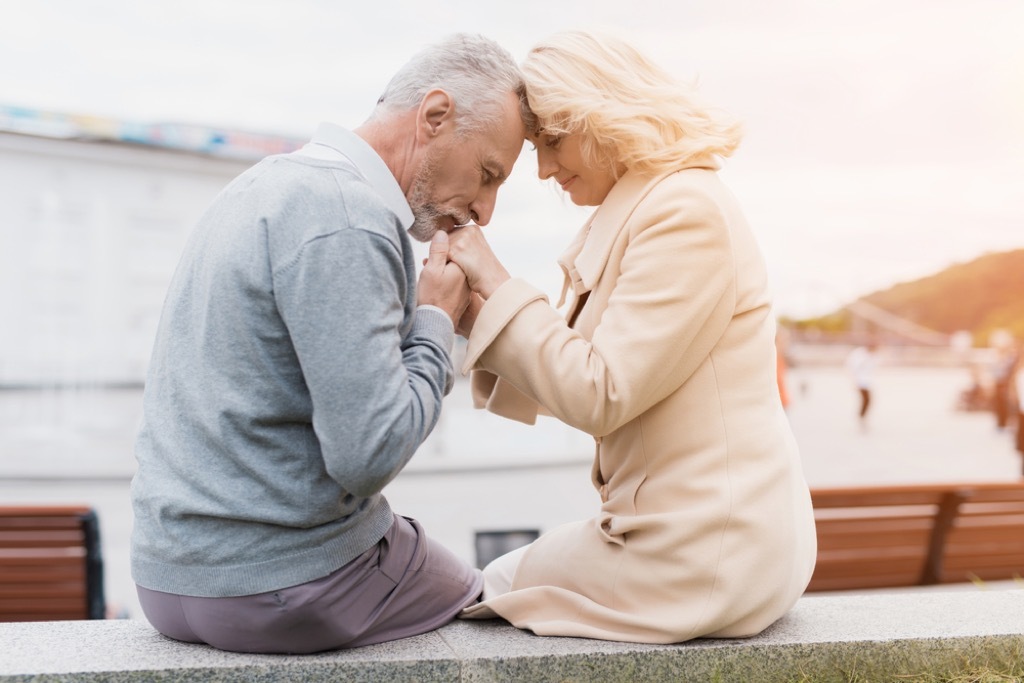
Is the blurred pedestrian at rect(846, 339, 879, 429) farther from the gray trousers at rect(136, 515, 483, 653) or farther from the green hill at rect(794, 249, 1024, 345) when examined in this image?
the gray trousers at rect(136, 515, 483, 653)

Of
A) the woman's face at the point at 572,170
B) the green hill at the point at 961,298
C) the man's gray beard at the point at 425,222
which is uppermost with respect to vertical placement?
the woman's face at the point at 572,170

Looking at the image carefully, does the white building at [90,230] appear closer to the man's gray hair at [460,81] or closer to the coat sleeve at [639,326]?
the man's gray hair at [460,81]

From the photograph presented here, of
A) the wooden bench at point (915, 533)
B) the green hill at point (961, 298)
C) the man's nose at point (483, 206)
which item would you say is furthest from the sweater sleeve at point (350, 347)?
the green hill at point (961, 298)

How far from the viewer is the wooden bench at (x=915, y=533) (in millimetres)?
4766

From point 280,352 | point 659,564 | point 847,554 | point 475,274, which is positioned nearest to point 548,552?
point 659,564

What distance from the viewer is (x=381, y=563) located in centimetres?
210

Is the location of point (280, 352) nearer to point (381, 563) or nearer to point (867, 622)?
point (381, 563)

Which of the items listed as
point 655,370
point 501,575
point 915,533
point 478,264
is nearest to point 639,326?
point 655,370

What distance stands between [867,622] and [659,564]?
0.63 meters

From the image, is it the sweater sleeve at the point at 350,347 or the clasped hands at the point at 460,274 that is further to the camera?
the clasped hands at the point at 460,274

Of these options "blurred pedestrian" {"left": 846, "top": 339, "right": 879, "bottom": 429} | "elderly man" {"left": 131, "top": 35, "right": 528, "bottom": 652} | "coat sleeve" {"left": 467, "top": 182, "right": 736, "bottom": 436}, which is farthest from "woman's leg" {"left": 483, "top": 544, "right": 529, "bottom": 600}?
"blurred pedestrian" {"left": 846, "top": 339, "right": 879, "bottom": 429}

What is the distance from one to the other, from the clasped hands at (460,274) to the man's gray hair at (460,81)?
0.24 metres

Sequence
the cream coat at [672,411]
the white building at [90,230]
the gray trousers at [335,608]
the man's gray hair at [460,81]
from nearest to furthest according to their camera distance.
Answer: the gray trousers at [335,608] → the cream coat at [672,411] → the man's gray hair at [460,81] → the white building at [90,230]

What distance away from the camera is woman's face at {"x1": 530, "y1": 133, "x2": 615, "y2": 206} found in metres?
2.34
